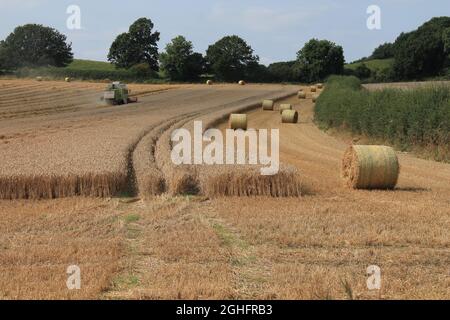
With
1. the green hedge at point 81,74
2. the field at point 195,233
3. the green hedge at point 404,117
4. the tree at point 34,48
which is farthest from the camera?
the tree at point 34,48

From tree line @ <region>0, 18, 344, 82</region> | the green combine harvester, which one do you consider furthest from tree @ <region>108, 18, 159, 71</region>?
the green combine harvester

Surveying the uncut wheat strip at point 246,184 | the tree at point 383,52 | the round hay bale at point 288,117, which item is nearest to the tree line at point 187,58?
the tree at point 383,52

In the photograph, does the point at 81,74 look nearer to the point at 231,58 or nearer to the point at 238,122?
the point at 231,58

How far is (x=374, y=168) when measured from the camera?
1388 cm

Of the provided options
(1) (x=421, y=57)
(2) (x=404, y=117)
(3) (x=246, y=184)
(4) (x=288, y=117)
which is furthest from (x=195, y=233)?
(1) (x=421, y=57)

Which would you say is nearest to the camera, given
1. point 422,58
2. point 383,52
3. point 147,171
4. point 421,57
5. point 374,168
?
point 374,168

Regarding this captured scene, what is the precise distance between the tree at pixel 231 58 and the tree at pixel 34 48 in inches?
994

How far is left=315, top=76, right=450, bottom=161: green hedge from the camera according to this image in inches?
862

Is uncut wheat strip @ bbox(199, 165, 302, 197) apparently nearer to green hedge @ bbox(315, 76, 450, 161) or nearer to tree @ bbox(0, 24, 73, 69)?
green hedge @ bbox(315, 76, 450, 161)

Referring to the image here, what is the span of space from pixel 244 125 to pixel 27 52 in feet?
271

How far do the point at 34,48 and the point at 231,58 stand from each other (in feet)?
110

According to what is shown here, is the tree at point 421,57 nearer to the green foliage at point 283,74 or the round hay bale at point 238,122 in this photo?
the green foliage at point 283,74

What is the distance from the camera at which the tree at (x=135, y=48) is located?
114 meters
